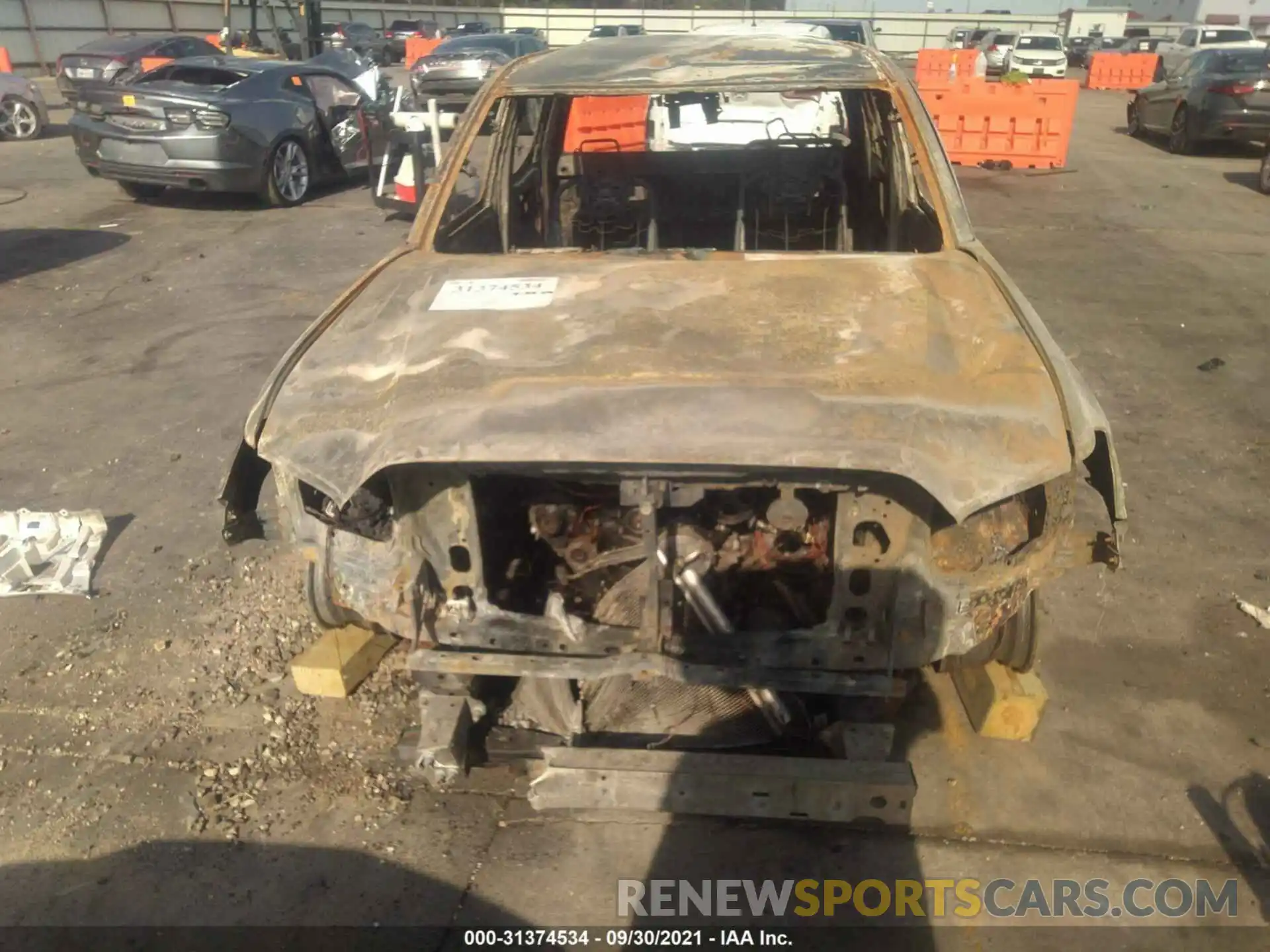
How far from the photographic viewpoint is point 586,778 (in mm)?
2518

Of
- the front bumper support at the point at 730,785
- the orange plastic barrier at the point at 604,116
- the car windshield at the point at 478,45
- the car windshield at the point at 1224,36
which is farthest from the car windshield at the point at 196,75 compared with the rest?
the car windshield at the point at 1224,36

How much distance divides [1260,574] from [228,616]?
159 inches

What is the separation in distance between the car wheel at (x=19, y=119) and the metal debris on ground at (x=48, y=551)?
13.4 metres

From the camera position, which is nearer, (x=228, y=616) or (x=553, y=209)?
(x=228, y=616)

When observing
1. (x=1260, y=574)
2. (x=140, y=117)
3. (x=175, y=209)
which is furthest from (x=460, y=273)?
(x=175, y=209)

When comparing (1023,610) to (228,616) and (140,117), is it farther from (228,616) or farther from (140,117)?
(140,117)

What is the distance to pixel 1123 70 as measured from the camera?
2708 centimetres

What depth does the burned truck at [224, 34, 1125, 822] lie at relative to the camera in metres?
2.17

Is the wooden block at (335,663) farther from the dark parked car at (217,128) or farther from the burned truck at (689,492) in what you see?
the dark parked car at (217,128)

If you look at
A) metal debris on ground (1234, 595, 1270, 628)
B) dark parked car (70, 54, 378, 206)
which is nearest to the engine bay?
metal debris on ground (1234, 595, 1270, 628)

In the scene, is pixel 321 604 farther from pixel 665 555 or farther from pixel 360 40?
pixel 360 40

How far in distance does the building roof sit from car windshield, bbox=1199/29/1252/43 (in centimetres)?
3018

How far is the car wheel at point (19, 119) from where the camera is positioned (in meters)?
14.3

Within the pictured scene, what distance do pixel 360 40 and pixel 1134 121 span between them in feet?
76.4
